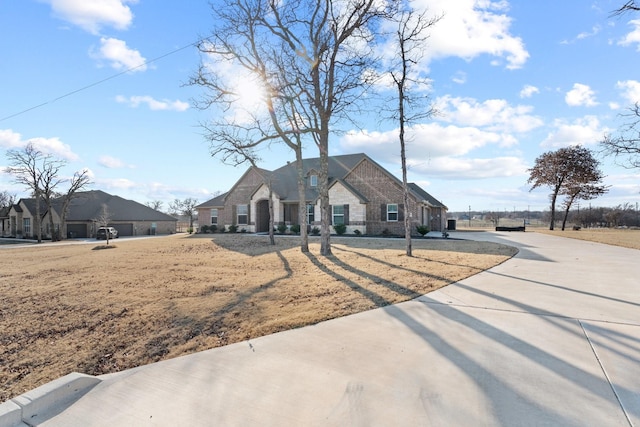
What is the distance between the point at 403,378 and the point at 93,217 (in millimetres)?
45972

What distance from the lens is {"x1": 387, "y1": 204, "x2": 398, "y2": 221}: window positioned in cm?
2560

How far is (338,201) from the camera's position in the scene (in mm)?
27078

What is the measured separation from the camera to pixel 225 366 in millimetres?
3750

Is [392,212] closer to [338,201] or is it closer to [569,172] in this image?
[338,201]

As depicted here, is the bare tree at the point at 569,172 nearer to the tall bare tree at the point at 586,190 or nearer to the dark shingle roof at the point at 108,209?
the tall bare tree at the point at 586,190

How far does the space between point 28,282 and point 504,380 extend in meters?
11.5

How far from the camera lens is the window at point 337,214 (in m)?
27.1

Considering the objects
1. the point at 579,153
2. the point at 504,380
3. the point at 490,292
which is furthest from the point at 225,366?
the point at 579,153

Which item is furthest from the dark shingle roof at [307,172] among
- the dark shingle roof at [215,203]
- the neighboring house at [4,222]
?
A: the neighboring house at [4,222]

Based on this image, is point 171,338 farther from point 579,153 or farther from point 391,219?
point 579,153

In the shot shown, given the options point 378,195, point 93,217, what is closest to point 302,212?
point 378,195

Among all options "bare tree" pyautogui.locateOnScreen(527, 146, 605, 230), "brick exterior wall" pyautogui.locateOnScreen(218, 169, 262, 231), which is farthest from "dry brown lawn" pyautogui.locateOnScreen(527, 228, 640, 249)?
"brick exterior wall" pyautogui.locateOnScreen(218, 169, 262, 231)

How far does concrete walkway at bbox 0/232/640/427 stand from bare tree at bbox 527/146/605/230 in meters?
40.8

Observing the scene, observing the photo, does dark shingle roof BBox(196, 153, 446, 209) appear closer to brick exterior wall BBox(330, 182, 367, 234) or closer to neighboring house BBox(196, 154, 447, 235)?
neighboring house BBox(196, 154, 447, 235)
